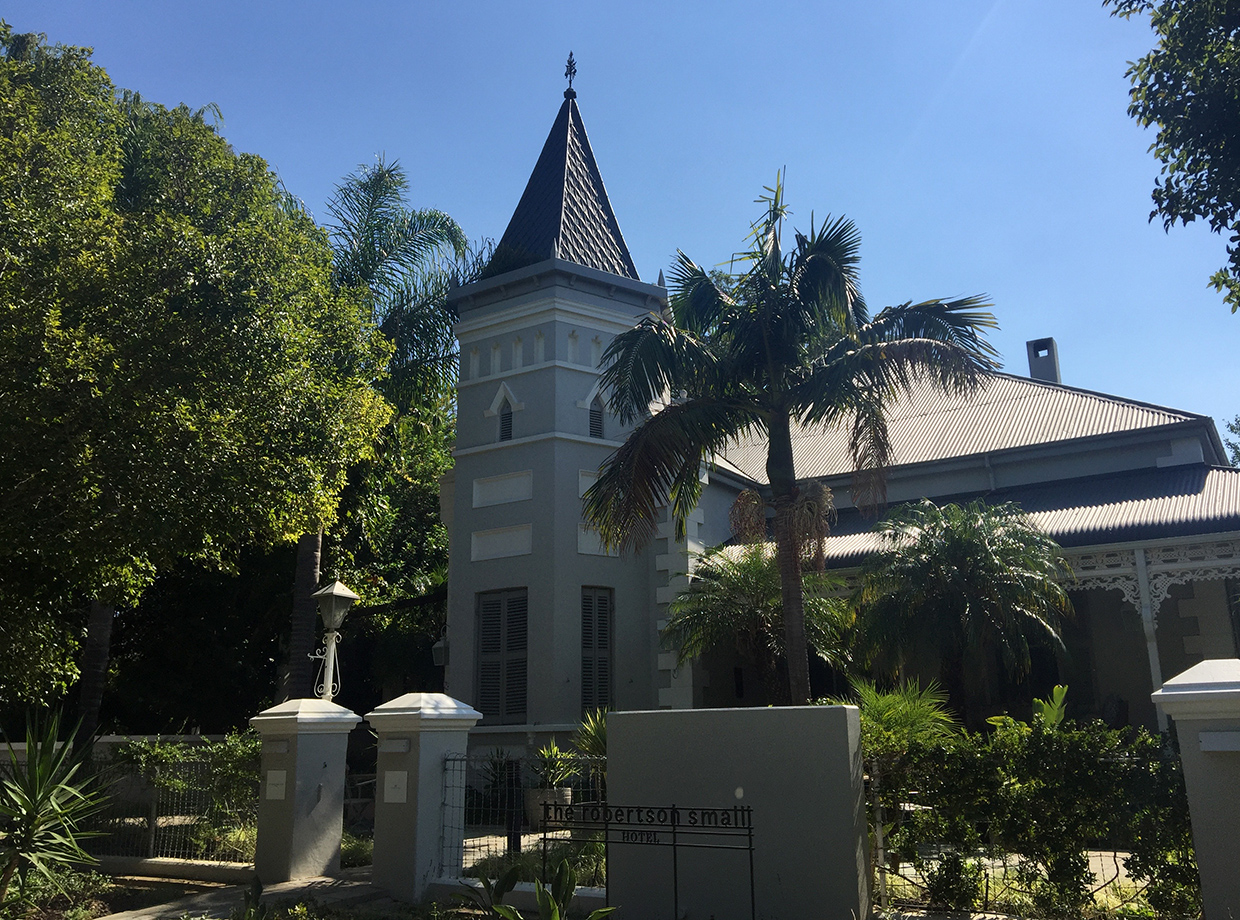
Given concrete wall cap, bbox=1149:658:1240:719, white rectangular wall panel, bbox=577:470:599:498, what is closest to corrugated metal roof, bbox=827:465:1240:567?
white rectangular wall panel, bbox=577:470:599:498

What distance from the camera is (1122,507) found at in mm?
15125

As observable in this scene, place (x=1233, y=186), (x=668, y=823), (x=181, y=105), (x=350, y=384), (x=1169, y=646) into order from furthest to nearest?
(x=181, y=105)
(x=1169, y=646)
(x=350, y=384)
(x=1233, y=186)
(x=668, y=823)

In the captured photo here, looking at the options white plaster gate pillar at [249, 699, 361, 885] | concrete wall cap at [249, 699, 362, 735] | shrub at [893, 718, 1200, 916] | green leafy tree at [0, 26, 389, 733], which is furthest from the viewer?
concrete wall cap at [249, 699, 362, 735]

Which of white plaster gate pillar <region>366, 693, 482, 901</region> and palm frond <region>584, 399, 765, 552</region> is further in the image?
palm frond <region>584, 399, 765, 552</region>

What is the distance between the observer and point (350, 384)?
43.5 ft

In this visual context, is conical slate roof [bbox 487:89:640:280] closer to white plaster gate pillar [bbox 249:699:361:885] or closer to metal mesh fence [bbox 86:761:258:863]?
white plaster gate pillar [bbox 249:699:361:885]

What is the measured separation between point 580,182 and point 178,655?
12.8 meters

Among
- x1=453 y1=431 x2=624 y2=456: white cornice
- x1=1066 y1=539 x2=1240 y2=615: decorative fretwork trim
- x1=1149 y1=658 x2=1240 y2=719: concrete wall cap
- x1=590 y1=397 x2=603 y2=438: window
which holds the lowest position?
x1=1149 y1=658 x2=1240 y2=719: concrete wall cap

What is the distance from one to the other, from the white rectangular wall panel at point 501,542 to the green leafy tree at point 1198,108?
10.2m

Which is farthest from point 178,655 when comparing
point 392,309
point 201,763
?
point 201,763

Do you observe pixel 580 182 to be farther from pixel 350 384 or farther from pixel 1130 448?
pixel 1130 448

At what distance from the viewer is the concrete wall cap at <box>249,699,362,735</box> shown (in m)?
10.2

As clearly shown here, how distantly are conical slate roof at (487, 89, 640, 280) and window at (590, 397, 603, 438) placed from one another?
238 cm

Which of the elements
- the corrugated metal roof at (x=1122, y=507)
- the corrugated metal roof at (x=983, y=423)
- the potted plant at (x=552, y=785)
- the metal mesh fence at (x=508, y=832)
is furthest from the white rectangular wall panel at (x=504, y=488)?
the potted plant at (x=552, y=785)
